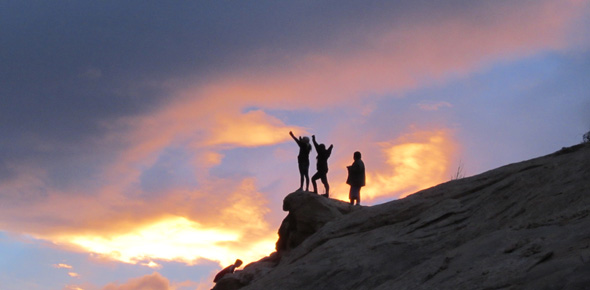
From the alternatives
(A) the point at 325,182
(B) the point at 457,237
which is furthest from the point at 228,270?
(B) the point at 457,237

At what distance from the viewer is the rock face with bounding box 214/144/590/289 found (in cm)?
884

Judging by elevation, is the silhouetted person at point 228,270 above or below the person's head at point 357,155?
below

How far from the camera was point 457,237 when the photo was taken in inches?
491

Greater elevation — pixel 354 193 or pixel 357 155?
pixel 357 155

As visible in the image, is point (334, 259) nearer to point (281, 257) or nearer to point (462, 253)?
point (462, 253)

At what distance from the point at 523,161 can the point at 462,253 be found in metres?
5.01

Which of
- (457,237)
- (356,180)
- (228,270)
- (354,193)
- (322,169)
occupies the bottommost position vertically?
(457,237)

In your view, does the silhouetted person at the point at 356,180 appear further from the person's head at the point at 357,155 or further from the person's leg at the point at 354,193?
the person's head at the point at 357,155

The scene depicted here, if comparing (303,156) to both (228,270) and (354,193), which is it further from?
(228,270)

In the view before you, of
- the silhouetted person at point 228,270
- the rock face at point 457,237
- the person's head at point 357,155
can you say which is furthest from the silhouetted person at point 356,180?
the silhouetted person at point 228,270

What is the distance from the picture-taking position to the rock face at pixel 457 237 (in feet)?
29.0

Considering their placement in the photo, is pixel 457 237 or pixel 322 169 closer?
pixel 457 237

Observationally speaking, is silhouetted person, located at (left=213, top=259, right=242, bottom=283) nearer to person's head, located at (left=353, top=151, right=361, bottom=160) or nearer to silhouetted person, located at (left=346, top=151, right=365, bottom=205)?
silhouetted person, located at (left=346, top=151, right=365, bottom=205)

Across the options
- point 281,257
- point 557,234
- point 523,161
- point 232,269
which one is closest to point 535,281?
point 557,234
